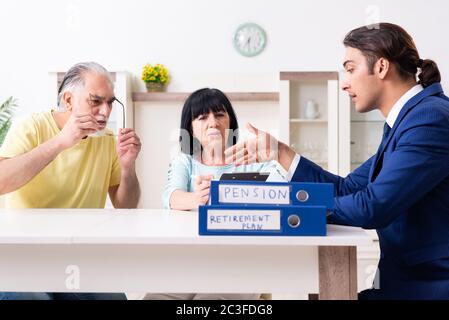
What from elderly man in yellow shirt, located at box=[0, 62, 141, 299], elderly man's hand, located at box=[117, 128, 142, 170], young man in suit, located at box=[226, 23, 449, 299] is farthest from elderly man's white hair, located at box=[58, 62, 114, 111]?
young man in suit, located at box=[226, 23, 449, 299]

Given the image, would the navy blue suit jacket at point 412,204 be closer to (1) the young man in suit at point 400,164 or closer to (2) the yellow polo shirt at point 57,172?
(1) the young man in suit at point 400,164

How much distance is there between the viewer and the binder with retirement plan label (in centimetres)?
126

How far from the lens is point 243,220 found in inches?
49.7

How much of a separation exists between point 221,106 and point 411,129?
917 mm

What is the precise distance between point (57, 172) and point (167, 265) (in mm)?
867

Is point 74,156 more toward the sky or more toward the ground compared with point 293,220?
more toward the sky

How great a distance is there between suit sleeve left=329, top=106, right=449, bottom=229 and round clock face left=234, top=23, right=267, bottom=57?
2.90 metres

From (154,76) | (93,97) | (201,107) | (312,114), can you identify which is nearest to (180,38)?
(154,76)

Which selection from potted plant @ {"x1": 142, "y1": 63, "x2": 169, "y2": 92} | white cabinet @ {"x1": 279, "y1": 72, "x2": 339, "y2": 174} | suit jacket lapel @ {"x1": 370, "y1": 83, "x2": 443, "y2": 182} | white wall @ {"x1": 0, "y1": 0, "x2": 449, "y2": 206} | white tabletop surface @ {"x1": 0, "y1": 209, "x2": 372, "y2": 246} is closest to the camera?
white tabletop surface @ {"x1": 0, "y1": 209, "x2": 372, "y2": 246}

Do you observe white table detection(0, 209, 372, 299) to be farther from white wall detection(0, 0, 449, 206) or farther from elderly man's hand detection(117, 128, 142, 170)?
white wall detection(0, 0, 449, 206)

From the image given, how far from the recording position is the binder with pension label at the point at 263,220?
1259mm

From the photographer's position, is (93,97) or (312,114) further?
(312,114)

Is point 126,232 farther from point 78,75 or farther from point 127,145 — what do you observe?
point 78,75

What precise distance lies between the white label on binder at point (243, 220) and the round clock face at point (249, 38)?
310 cm
